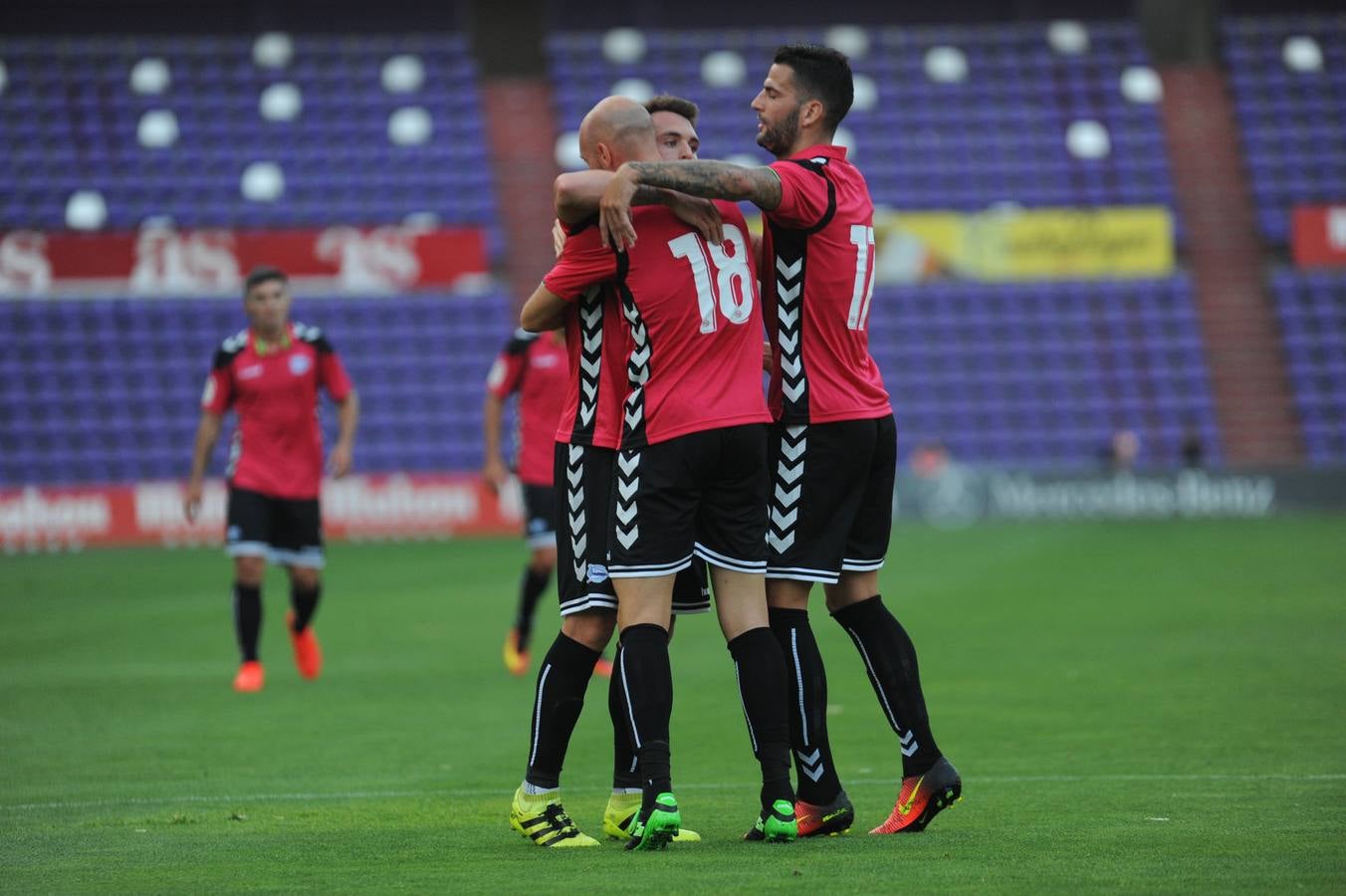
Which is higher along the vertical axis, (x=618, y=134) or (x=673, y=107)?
(x=673, y=107)

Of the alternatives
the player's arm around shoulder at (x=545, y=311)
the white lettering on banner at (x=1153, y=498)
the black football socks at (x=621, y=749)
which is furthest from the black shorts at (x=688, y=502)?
the white lettering on banner at (x=1153, y=498)

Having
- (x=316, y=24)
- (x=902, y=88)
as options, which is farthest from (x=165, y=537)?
(x=902, y=88)

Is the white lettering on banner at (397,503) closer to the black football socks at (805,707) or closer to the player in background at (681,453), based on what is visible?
the black football socks at (805,707)

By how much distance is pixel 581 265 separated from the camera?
5.54 m

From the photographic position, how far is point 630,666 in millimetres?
5496

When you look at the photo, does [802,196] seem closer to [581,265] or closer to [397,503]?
[581,265]

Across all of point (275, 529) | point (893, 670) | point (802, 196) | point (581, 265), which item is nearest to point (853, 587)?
point (893, 670)

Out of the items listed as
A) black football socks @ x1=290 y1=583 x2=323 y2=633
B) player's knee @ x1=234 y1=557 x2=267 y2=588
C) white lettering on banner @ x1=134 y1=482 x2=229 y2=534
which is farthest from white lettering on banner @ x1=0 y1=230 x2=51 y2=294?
player's knee @ x1=234 y1=557 x2=267 y2=588

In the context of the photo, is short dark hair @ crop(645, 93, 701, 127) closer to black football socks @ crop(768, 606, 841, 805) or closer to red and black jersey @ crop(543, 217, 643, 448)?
red and black jersey @ crop(543, 217, 643, 448)

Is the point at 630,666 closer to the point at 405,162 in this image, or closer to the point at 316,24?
the point at 405,162

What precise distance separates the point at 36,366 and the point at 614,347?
1100 inches

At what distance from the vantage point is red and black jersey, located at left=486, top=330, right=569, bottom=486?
466 inches

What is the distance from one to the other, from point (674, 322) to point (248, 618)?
20.8ft

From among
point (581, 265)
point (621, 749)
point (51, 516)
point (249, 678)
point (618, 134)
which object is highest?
point (618, 134)
